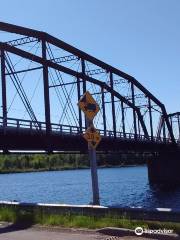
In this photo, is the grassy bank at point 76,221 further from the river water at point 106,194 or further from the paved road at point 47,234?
the river water at point 106,194

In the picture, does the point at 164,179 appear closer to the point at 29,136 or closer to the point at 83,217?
the point at 29,136

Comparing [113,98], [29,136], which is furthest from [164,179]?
[29,136]

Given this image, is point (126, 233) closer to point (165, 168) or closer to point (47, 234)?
point (47, 234)

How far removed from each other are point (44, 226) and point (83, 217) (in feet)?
4.41

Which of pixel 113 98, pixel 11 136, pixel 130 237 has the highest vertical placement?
pixel 113 98

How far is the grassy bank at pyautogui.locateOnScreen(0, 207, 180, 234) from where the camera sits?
49.8 feet

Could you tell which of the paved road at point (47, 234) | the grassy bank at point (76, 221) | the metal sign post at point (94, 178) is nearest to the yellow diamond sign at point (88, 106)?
the metal sign post at point (94, 178)

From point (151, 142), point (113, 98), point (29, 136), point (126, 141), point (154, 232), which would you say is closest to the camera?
point (154, 232)

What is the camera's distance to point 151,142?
86125 mm

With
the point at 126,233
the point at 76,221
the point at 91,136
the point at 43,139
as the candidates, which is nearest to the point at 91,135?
the point at 91,136

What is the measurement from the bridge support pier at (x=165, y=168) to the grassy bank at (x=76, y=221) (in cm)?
8046

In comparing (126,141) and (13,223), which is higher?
(126,141)

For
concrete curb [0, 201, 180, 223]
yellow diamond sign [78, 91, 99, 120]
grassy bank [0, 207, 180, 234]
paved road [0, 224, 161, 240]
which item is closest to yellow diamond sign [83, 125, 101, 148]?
yellow diamond sign [78, 91, 99, 120]

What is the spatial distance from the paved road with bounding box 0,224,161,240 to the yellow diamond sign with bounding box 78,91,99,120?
178 inches
